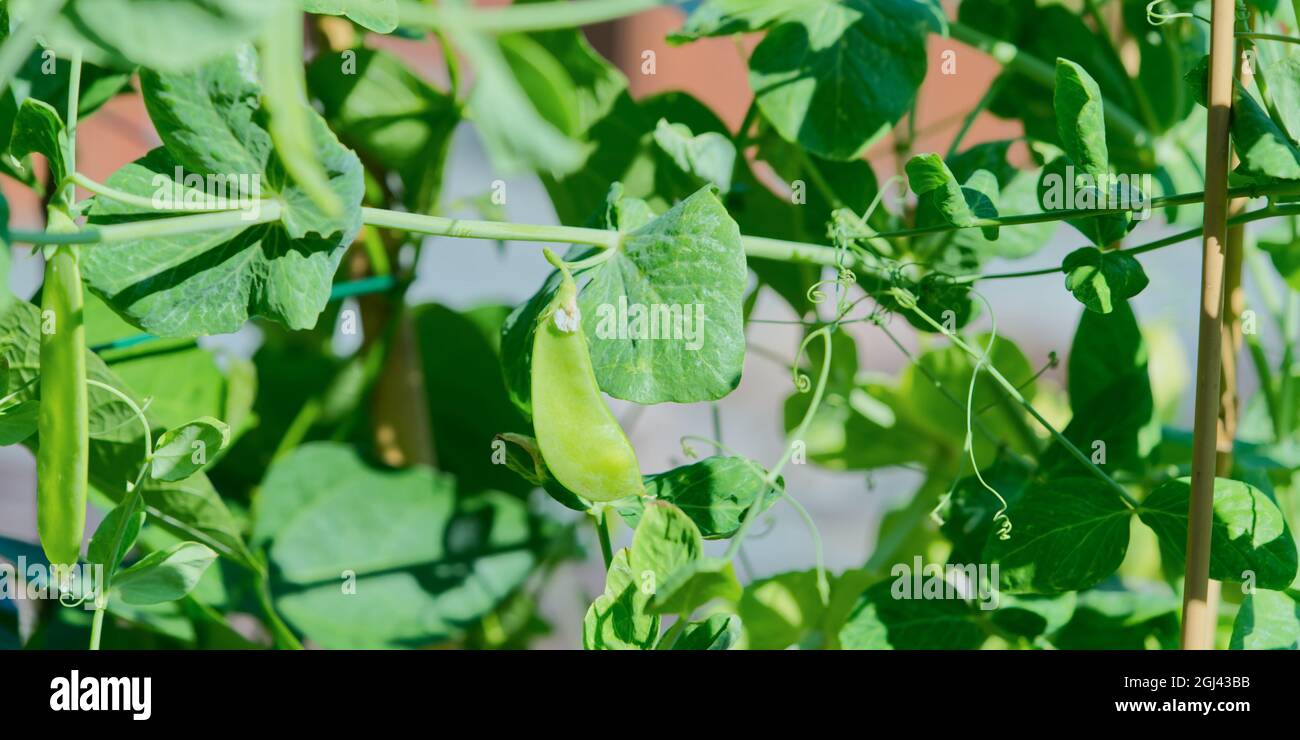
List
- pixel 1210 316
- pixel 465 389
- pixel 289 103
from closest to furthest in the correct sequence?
pixel 289 103 < pixel 1210 316 < pixel 465 389

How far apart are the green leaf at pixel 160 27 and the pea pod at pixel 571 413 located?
0.11 metres

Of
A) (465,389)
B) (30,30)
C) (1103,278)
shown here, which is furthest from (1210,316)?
(465,389)

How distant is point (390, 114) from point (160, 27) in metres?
0.27

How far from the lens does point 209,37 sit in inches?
5.8

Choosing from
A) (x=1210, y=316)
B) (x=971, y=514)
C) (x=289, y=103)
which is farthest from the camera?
(x=971, y=514)

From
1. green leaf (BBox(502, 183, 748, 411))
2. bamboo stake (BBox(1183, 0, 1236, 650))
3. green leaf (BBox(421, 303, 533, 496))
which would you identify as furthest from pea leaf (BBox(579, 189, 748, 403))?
green leaf (BBox(421, 303, 533, 496))

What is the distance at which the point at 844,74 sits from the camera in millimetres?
332

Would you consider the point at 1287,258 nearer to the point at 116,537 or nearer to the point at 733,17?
the point at 733,17

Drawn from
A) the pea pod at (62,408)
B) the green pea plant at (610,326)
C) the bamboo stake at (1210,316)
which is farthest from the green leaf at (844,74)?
the pea pod at (62,408)

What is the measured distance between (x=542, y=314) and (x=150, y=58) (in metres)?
0.12

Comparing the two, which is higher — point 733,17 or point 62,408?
point 733,17

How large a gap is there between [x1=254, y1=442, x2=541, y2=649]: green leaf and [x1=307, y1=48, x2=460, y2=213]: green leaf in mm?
118

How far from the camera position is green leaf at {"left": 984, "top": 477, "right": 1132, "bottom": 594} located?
289 mm

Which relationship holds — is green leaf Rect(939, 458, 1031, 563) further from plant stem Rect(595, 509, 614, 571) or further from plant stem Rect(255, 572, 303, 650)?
plant stem Rect(255, 572, 303, 650)
